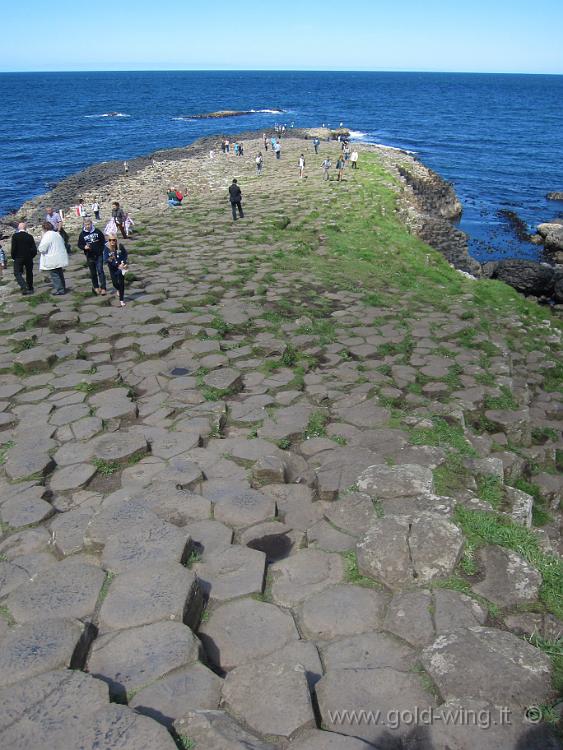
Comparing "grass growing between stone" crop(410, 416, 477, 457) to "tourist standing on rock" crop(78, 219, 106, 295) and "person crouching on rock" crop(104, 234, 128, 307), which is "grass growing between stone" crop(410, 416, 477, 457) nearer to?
"person crouching on rock" crop(104, 234, 128, 307)

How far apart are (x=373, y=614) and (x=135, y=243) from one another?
12537 mm

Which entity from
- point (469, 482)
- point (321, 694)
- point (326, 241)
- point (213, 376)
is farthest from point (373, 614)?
point (326, 241)

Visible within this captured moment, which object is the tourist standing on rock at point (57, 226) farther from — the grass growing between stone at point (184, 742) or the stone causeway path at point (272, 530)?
the grass growing between stone at point (184, 742)

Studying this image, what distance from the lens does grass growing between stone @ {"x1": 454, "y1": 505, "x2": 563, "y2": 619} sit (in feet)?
12.0

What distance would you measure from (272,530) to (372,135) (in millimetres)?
62391

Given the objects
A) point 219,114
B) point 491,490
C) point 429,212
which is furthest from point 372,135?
point 491,490

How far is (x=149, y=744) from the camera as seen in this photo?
7.86 ft

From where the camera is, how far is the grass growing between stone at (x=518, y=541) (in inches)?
144

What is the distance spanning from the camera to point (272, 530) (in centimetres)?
436

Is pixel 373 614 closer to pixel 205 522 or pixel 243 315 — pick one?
pixel 205 522

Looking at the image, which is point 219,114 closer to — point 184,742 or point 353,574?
point 353,574

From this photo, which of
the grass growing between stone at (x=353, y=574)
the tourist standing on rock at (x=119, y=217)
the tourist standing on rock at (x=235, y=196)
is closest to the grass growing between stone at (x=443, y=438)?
the grass growing between stone at (x=353, y=574)

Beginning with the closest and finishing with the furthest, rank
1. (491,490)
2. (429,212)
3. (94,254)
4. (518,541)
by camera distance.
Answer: (518,541), (491,490), (94,254), (429,212)

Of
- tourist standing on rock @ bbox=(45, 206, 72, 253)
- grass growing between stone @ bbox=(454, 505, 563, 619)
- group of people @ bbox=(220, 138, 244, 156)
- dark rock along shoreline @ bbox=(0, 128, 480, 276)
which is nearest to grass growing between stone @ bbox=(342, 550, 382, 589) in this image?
grass growing between stone @ bbox=(454, 505, 563, 619)
